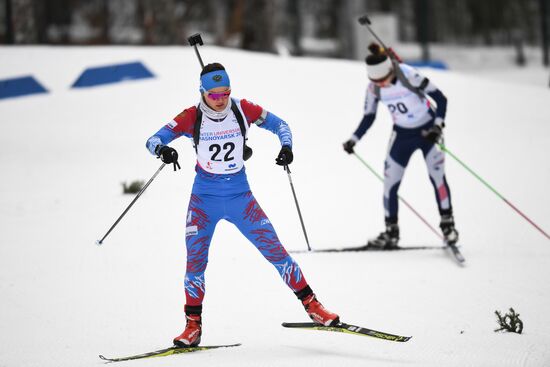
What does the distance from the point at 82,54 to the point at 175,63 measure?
1.88 m

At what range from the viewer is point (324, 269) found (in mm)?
7551

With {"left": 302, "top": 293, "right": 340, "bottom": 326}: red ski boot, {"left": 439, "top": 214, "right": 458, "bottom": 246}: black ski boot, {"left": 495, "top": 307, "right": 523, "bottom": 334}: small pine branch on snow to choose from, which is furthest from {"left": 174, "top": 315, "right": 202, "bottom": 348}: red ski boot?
{"left": 439, "top": 214, "right": 458, "bottom": 246}: black ski boot

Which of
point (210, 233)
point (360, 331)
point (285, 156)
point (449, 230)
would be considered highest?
point (285, 156)

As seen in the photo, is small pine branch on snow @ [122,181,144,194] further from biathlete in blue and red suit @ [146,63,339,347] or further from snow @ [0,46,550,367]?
biathlete in blue and red suit @ [146,63,339,347]

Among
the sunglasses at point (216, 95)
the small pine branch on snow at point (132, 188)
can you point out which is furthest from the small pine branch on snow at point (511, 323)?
the small pine branch on snow at point (132, 188)

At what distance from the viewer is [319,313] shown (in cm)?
532

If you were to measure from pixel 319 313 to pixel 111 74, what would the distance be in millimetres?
10508

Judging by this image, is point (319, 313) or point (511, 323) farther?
point (511, 323)

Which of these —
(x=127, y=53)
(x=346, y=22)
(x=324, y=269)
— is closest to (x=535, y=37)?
(x=346, y=22)

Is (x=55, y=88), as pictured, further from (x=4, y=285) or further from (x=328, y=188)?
(x=4, y=285)

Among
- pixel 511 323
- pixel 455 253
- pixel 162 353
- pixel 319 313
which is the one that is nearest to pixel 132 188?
pixel 455 253

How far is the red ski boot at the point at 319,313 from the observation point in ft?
17.3

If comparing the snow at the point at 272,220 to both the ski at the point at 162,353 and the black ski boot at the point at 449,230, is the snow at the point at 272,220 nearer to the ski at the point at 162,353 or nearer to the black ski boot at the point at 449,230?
the ski at the point at 162,353

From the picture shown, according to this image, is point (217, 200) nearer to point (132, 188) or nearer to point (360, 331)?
point (360, 331)
